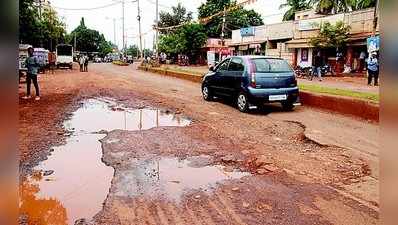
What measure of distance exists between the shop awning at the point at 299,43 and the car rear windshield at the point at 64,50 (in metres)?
24.4

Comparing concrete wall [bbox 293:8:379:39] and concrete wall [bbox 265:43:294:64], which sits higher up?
concrete wall [bbox 293:8:379:39]

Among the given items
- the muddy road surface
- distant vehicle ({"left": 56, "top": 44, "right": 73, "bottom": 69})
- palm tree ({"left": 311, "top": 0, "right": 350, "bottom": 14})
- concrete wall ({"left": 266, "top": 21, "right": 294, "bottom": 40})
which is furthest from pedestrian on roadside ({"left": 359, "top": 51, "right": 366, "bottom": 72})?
distant vehicle ({"left": 56, "top": 44, "right": 73, "bottom": 69})

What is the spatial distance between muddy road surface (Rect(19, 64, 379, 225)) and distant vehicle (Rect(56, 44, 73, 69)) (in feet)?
112

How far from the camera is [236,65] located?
10992 millimetres

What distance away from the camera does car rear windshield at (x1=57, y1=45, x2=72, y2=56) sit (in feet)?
140

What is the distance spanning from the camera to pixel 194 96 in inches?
567

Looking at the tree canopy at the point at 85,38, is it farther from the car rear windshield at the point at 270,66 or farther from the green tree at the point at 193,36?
the car rear windshield at the point at 270,66

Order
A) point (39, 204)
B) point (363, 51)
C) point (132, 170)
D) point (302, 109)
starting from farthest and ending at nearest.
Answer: point (363, 51) < point (302, 109) < point (132, 170) < point (39, 204)

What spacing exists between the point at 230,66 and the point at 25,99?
671cm

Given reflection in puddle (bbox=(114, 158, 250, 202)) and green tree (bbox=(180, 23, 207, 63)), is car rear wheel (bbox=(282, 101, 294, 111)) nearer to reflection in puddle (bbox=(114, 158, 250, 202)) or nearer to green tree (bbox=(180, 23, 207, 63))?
reflection in puddle (bbox=(114, 158, 250, 202))

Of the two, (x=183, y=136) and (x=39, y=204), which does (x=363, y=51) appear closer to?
(x=183, y=136)

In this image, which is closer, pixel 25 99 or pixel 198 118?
pixel 198 118
